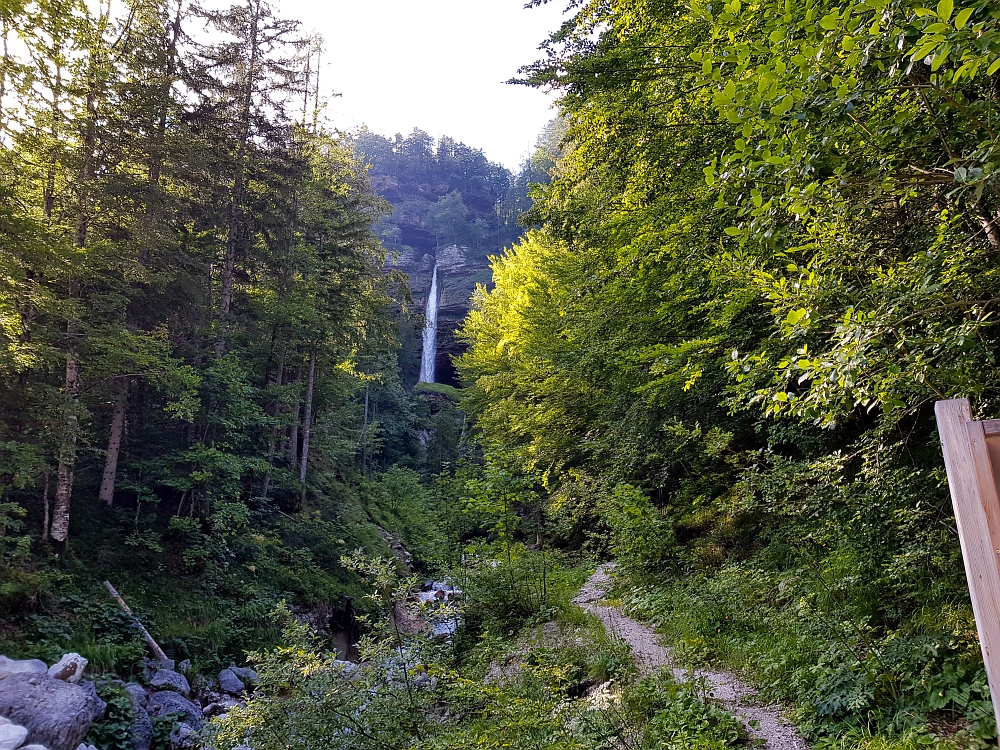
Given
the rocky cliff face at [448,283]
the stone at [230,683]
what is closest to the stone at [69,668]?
the stone at [230,683]

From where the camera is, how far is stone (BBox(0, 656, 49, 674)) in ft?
22.1

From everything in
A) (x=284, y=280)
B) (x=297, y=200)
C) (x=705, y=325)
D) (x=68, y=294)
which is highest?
(x=297, y=200)

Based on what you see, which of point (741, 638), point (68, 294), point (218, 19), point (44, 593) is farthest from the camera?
point (218, 19)

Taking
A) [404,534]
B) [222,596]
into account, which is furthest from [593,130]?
[404,534]

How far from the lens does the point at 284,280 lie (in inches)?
626

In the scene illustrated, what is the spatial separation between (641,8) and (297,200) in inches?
530

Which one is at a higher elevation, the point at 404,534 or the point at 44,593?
the point at 44,593

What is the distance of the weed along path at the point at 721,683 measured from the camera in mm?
3375

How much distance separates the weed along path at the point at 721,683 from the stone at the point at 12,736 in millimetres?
6258

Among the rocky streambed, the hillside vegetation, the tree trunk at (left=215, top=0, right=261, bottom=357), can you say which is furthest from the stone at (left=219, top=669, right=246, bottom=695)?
the tree trunk at (left=215, top=0, right=261, bottom=357)

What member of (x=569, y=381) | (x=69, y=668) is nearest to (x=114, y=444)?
(x=69, y=668)

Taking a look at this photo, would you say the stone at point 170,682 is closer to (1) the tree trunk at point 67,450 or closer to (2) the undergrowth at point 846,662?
(1) the tree trunk at point 67,450

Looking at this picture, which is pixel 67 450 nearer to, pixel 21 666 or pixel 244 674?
pixel 21 666

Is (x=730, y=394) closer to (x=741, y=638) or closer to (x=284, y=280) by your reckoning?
(x=741, y=638)
